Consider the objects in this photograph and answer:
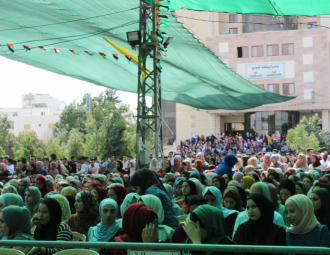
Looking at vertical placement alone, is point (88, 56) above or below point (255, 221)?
above

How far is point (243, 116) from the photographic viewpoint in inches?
1662

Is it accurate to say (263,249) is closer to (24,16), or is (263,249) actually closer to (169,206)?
(169,206)

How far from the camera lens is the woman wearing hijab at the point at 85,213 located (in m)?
4.52

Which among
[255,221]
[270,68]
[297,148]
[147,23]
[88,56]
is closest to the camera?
[255,221]

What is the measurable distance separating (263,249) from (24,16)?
7.59 meters

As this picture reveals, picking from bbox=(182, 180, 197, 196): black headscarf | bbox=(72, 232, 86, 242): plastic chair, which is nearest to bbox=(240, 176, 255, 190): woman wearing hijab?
bbox=(182, 180, 197, 196): black headscarf

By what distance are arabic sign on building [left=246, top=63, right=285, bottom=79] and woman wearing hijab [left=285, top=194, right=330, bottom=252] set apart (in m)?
34.8

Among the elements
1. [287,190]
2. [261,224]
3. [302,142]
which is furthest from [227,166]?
[302,142]

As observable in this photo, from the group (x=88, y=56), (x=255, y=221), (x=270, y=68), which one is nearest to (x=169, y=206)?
(x=255, y=221)

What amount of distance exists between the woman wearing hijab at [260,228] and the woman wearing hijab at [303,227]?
0.87 feet

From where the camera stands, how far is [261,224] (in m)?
3.42

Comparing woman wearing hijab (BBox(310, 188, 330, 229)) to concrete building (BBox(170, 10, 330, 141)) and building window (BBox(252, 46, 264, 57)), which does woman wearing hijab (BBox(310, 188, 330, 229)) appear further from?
building window (BBox(252, 46, 264, 57))

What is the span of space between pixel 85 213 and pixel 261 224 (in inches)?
84.8

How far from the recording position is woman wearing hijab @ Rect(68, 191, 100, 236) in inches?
178
